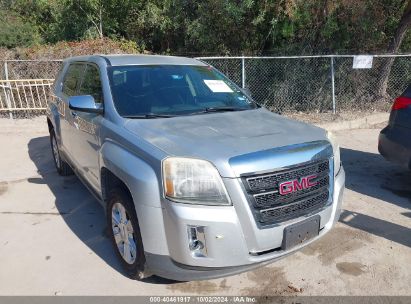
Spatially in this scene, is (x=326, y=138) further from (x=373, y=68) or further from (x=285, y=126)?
(x=373, y=68)

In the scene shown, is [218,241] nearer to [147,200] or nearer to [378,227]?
[147,200]

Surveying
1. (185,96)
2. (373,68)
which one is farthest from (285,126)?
(373,68)

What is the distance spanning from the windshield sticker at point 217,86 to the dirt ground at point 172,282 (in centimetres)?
182

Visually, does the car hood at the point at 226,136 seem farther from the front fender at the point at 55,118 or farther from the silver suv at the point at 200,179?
the front fender at the point at 55,118

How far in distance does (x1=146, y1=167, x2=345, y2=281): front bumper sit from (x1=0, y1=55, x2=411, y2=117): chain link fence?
7.75 metres

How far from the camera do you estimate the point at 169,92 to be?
3.82 metres

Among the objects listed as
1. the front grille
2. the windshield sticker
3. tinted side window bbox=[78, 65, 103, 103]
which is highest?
tinted side window bbox=[78, 65, 103, 103]

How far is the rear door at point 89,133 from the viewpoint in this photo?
145 inches

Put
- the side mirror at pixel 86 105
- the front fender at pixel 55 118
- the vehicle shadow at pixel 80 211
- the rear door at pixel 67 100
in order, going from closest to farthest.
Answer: the side mirror at pixel 86 105, the vehicle shadow at pixel 80 211, the rear door at pixel 67 100, the front fender at pixel 55 118

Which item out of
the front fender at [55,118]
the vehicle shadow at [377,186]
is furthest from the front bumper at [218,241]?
the front fender at [55,118]

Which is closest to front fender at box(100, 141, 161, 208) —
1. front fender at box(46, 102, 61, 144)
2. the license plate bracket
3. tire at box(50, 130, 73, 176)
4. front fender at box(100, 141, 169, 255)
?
front fender at box(100, 141, 169, 255)

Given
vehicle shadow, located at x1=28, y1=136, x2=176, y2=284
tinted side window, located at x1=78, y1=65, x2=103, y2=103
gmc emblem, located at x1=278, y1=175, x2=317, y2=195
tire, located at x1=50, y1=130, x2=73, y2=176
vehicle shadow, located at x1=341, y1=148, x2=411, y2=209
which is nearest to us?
gmc emblem, located at x1=278, y1=175, x2=317, y2=195

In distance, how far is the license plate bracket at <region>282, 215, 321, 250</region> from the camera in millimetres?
2788

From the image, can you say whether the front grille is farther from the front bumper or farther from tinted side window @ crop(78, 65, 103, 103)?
tinted side window @ crop(78, 65, 103, 103)
